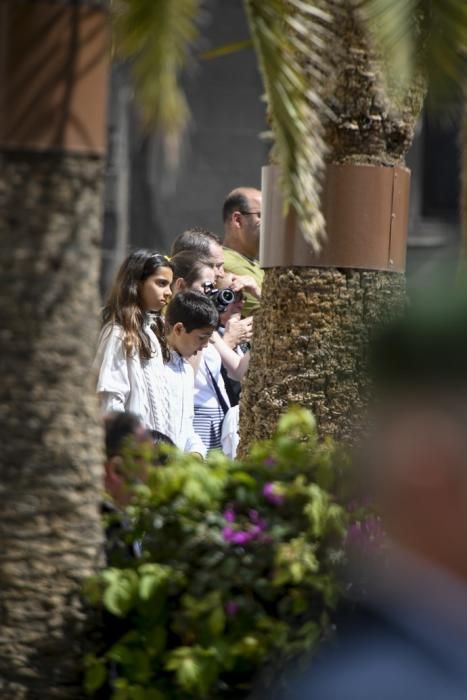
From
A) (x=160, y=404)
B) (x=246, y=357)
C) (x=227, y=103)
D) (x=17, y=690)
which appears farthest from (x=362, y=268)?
(x=227, y=103)

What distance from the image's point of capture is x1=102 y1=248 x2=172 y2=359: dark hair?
A: 6.52 meters

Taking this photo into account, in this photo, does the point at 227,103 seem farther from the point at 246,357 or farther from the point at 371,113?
the point at 371,113

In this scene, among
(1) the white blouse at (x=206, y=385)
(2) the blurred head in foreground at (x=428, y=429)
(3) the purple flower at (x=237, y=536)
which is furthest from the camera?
(1) the white blouse at (x=206, y=385)

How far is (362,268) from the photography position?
18.7 feet

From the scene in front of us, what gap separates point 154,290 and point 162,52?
9.10ft

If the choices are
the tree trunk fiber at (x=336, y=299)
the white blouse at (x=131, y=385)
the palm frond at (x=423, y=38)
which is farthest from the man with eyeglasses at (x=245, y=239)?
the palm frond at (x=423, y=38)

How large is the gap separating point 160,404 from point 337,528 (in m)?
3.27

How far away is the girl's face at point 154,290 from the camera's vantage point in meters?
6.65

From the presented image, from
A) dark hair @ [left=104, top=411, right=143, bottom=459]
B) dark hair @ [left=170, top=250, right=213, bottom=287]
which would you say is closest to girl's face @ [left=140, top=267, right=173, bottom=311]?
dark hair @ [left=170, top=250, right=213, bottom=287]

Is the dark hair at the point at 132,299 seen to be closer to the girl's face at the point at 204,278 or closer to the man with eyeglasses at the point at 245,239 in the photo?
the girl's face at the point at 204,278

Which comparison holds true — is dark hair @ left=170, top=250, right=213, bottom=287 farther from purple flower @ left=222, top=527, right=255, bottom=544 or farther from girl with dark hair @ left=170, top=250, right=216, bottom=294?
purple flower @ left=222, top=527, right=255, bottom=544

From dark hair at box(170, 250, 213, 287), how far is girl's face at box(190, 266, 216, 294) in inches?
0.7

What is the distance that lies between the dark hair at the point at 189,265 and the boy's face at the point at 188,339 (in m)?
0.60

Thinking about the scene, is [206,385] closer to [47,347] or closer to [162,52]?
[162,52]
